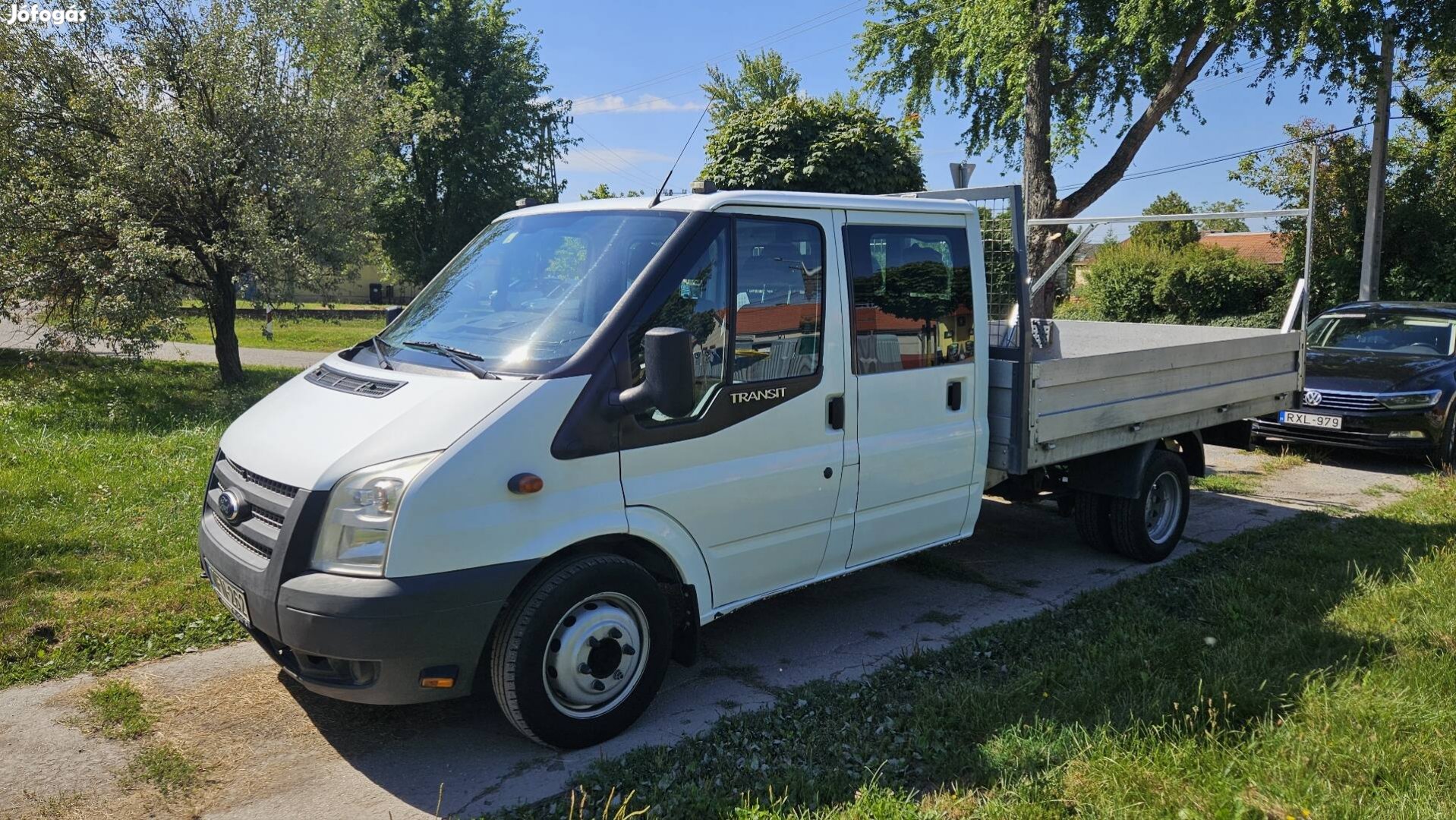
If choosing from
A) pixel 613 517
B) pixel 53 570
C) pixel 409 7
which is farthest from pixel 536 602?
pixel 409 7

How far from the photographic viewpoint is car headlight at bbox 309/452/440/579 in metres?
3.46

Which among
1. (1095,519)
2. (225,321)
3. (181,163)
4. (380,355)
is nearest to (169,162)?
(181,163)

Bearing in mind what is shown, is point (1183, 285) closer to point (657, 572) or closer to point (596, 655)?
point (657, 572)

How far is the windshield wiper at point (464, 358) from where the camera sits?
12.7 ft

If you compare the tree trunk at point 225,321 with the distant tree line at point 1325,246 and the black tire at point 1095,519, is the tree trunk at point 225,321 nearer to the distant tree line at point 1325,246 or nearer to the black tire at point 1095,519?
the black tire at point 1095,519

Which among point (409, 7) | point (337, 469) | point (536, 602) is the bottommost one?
point (536, 602)

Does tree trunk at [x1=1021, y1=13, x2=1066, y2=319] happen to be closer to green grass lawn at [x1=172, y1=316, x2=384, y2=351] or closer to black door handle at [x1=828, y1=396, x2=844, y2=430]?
green grass lawn at [x1=172, y1=316, x2=384, y2=351]

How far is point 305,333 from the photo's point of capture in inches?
1058

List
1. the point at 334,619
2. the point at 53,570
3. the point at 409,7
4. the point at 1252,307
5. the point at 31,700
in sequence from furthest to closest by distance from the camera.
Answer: the point at 409,7 < the point at 1252,307 < the point at 53,570 < the point at 31,700 < the point at 334,619

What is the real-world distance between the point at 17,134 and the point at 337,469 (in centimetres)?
1129

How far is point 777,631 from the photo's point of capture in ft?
17.3

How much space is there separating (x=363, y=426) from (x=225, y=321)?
1173cm

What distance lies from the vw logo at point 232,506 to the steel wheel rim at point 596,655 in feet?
4.40

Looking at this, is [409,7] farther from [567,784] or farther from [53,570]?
[567,784]
